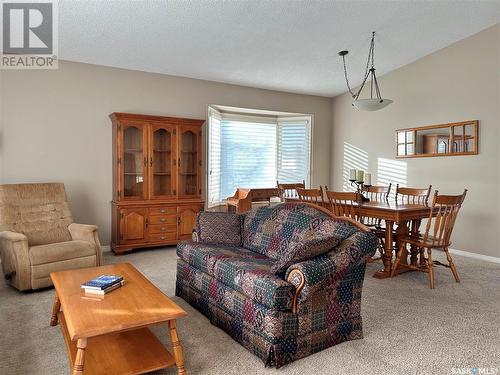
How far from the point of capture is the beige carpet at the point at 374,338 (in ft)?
7.04

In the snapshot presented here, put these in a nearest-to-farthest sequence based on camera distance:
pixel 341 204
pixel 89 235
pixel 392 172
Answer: pixel 89 235 < pixel 341 204 < pixel 392 172

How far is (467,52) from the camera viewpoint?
4.96 metres

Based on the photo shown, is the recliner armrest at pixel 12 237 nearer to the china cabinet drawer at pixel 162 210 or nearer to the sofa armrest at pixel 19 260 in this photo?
the sofa armrest at pixel 19 260

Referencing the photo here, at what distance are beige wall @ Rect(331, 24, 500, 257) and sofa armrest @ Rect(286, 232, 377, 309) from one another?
3.33 meters

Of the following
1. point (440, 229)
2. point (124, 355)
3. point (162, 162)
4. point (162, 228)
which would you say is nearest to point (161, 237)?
point (162, 228)

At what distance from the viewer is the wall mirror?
4934mm

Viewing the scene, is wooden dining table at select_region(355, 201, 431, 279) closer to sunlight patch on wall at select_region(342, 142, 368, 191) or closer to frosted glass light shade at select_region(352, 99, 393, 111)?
frosted glass light shade at select_region(352, 99, 393, 111)

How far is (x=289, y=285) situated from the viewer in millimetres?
2115

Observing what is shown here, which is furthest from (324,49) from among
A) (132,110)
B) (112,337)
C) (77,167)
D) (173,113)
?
(112,337)

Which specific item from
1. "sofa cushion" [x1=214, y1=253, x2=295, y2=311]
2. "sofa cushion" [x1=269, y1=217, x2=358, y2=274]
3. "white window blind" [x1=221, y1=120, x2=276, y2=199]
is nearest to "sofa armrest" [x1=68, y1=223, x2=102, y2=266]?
"sofa cushion" [x1=214, y1=253, x2=295, y2=311]

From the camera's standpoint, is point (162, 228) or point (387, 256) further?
point (162, 228)

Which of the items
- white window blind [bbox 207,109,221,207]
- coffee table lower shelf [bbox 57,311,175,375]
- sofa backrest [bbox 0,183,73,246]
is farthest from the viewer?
white window blind [bbox 207,109,221,207]

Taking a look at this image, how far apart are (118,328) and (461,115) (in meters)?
5.08

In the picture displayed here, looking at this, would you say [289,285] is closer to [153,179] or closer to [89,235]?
[89,235]
